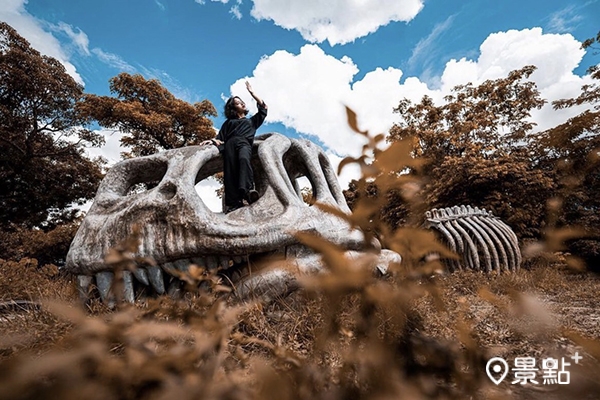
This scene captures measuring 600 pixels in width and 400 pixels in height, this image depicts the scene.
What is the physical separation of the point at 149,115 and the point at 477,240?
16.3 m

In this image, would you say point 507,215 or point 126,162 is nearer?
point 126,162

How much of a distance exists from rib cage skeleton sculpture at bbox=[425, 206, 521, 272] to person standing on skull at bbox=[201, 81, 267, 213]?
14.8 ft

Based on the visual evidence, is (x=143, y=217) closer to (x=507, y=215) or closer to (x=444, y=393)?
(x=444, y=393)

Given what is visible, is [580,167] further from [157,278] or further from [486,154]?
[486,154]

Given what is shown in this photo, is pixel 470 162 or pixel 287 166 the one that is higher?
pixel 470 162

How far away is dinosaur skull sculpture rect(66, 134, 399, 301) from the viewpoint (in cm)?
245

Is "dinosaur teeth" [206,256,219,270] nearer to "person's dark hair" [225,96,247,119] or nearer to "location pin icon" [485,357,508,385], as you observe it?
"location pin icon" [485,357,508,385]

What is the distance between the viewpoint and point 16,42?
1390 cm

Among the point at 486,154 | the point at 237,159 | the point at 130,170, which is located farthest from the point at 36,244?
the point at 486,154

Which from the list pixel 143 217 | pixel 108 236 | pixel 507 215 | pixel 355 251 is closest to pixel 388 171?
pixel 355 251

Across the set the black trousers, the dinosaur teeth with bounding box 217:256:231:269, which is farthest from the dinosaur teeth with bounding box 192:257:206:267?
the black trousers

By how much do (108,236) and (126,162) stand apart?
1048 mm

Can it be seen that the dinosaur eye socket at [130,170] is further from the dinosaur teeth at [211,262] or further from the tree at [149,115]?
the tree at [149,115]

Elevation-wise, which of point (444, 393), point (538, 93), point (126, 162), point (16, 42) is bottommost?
point (444, 393)
